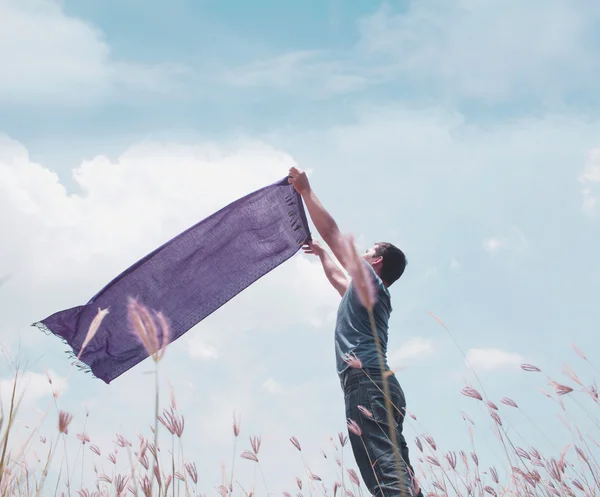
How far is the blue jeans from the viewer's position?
2.74 metres

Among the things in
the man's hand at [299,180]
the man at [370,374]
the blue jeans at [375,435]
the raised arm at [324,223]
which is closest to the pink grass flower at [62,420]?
the man at [370,374]

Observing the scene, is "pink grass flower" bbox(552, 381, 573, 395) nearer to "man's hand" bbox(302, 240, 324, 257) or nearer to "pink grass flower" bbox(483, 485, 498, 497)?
"pink grass flower" bbox(483, 485, 498, 497)

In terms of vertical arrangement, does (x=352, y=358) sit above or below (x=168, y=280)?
below

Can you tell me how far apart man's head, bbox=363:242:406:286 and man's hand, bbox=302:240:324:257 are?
73cm

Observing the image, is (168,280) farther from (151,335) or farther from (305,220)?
(151,335)

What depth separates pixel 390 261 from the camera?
372cm

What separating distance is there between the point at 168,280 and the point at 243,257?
576mm

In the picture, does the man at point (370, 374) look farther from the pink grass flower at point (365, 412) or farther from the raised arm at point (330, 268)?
the raised arm at point (330, 268)

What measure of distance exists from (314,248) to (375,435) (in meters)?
1.90

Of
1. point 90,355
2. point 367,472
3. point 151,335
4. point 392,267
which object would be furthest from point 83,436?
point 151,335

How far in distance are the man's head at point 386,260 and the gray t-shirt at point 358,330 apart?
23cm

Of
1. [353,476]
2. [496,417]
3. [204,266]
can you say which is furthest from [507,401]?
[204,266]

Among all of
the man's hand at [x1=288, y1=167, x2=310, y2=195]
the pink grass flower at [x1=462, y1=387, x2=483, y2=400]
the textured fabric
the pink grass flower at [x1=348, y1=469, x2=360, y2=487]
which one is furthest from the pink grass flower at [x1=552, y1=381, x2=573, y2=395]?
the textured fabric

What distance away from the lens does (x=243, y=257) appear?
15.2 ft
